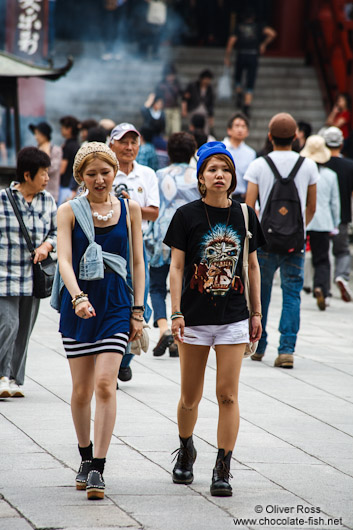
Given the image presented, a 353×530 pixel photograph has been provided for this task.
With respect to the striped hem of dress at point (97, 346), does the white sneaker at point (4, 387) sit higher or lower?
lower

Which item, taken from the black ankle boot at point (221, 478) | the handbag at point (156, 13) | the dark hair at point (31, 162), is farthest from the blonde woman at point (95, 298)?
the handbag at point (156, 13)

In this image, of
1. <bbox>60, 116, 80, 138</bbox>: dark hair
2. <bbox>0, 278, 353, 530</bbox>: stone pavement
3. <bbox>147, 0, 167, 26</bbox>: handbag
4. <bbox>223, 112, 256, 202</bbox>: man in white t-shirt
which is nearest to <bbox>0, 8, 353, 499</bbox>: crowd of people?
<bbox>0, 278, 353, 530</bbox>: stone pavement

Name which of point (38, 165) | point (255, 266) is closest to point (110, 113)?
point (38, 165)

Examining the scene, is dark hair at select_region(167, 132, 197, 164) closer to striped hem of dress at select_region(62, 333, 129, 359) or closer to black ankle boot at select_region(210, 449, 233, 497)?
striped hem of dress at select_region(62, 333, 129, 359)

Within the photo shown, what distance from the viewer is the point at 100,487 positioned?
4512 mm

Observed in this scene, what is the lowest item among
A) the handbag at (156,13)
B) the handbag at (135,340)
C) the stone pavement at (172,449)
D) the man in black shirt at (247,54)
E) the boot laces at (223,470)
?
the stone pavement at (172,449)

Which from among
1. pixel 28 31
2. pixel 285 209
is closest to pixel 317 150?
pixel 285 209

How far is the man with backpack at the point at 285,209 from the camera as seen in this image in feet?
25.5

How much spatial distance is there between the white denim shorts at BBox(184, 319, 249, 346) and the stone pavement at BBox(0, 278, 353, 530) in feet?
2.31

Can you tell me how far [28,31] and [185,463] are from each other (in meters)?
13.5

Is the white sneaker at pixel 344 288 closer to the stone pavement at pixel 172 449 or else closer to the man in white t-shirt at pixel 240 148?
the man in white t-shirt at pixel 240 148

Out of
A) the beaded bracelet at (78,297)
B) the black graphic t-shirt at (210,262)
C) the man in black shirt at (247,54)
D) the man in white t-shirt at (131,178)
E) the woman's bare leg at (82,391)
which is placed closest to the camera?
the beaded bracelet at (78,297)

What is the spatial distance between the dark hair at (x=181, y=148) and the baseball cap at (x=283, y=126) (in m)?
0.72

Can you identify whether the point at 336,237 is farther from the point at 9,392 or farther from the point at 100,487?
the point at 100,487
